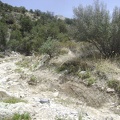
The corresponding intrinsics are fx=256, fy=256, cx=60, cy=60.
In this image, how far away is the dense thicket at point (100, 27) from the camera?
1229 cm

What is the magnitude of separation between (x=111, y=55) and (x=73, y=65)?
7.41 feet

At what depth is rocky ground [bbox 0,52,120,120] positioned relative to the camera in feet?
23.0

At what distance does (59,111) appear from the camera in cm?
723

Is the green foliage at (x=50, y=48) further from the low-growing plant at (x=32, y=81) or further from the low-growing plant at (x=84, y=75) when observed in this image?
the low-growing plant at (x=84, y=75)

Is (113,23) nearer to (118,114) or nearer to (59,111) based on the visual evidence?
(118,114)

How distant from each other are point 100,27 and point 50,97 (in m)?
4.64

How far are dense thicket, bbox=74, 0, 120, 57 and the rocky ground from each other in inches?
58.6

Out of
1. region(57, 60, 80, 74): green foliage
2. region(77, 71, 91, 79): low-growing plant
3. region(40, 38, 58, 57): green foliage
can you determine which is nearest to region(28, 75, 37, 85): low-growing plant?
region(57, 60, 80, 74): green foliage

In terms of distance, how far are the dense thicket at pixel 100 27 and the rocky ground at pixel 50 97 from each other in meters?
1.49

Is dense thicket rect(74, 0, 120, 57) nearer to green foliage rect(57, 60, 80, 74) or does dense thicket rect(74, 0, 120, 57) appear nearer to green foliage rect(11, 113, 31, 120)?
green foliage rect(57, 60, 80, 74)

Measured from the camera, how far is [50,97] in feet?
30.5

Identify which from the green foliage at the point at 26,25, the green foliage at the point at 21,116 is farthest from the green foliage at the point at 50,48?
the green foliage at the point at 26,25

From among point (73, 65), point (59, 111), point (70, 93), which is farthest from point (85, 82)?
point (59, 111)

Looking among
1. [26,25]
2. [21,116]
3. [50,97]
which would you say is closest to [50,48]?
[50,97]
